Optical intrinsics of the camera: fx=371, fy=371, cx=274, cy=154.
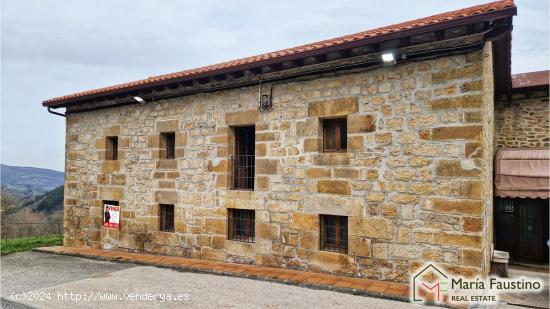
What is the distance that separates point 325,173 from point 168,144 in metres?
4.12

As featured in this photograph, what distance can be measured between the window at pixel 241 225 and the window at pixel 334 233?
1.54 m

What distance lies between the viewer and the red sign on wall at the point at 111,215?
913 cm

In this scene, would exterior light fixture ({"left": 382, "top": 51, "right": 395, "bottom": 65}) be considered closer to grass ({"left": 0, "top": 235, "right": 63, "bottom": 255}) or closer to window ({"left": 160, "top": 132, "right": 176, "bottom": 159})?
window ({"left": 160, "top": 132, "right": 176, "bottom": 159})

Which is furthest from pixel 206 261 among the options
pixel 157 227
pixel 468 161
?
pixel 468 161

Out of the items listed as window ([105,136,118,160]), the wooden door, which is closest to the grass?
window ([105,136,118,160])

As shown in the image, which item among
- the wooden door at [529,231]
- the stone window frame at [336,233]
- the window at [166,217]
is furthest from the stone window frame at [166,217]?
the wooden door at [529,231]

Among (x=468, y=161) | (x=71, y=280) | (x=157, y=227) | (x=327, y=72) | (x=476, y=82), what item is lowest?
(x=71, y=280)

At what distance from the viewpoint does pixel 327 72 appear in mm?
6414

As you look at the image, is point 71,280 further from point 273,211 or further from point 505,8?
point 505,8

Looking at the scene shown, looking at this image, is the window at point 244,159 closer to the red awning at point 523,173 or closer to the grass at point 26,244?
the red awning at point 523,173

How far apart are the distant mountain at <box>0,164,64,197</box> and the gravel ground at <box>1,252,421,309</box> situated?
262 feet

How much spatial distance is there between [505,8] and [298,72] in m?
3.22

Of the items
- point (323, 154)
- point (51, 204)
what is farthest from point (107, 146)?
point (51, 204)

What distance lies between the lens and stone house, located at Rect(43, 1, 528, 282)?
5.30 metres
